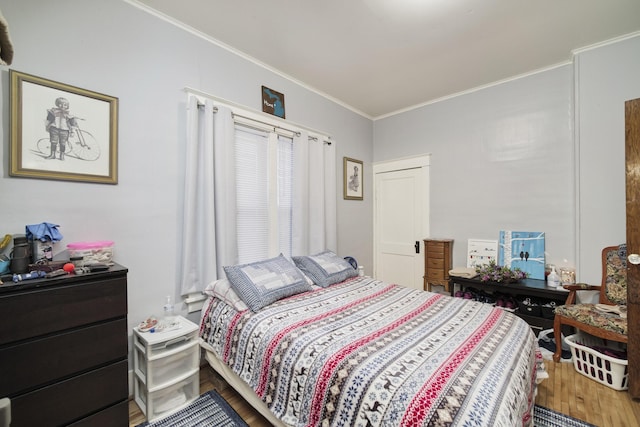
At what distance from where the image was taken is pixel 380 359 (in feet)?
4.17

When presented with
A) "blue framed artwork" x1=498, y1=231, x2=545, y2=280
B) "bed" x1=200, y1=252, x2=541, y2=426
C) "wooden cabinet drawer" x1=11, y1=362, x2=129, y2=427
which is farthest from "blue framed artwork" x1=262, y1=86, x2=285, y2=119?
"blue framed artwork" x1=498, y1=231, x2=545, y2=280

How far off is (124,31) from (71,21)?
0.29m

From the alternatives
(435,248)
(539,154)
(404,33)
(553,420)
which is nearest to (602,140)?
(539,154)

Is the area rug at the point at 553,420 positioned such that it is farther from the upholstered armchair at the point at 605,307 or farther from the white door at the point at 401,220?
the white door at the point at 401,220

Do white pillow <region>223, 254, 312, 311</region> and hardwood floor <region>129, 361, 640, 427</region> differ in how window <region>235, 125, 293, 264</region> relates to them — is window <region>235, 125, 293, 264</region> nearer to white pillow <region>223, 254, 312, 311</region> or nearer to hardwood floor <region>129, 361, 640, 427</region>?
white pillow <region>223, 254, 312, 311</region>

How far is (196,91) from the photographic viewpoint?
7.28 feet

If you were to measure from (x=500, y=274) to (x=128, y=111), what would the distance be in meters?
3.79

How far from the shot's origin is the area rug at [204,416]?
167 cm

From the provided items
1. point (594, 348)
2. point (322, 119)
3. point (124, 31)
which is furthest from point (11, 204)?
point (594, 348)

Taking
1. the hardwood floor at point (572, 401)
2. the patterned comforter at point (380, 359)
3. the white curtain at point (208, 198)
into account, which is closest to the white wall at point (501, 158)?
the hardwood floor at point (572, 401)

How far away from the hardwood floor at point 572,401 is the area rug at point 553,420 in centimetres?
6

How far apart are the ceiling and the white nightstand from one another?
93.8 inches

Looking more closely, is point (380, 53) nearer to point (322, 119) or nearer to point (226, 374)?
point (322, 119)

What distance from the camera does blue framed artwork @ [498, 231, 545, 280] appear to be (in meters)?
2.92
